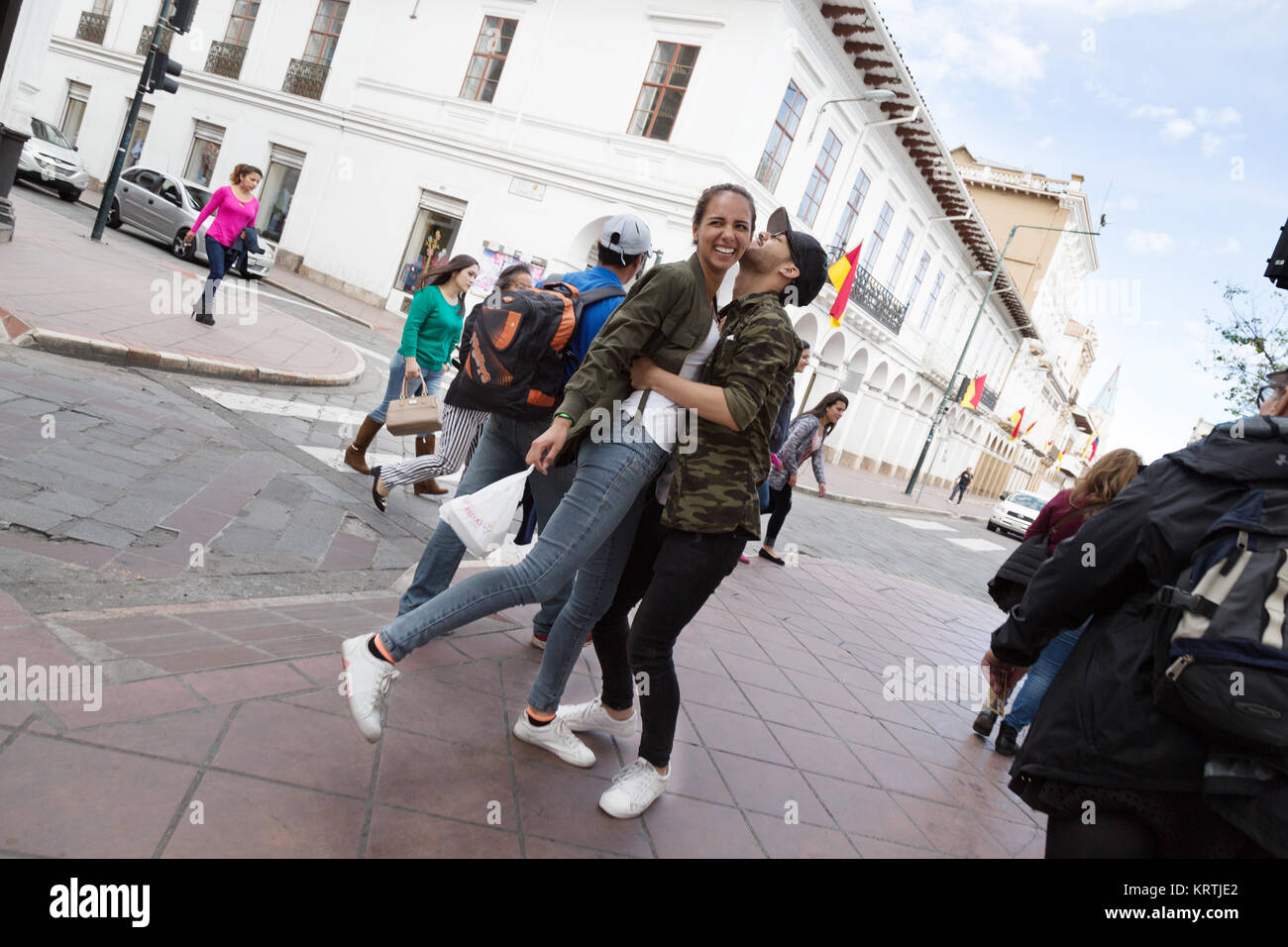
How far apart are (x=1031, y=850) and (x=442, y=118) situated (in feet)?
69.4

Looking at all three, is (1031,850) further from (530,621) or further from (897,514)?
(897,514)

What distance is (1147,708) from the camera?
1653 mm

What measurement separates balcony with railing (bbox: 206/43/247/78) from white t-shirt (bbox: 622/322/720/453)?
1066 inches

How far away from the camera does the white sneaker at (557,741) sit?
2.74 m

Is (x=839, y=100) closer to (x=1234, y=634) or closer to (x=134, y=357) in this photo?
(x=134, y=357)

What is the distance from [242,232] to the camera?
8.76 meters

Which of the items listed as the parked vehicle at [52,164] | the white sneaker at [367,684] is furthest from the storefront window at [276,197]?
the white sneaker at [367,684]

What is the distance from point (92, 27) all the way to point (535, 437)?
33458 mm

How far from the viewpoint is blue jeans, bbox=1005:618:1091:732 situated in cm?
420

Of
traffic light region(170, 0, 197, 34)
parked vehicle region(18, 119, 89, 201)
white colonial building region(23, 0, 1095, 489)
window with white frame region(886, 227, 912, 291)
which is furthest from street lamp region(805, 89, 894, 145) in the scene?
parked vehicle region(18, 119, 89, 201)

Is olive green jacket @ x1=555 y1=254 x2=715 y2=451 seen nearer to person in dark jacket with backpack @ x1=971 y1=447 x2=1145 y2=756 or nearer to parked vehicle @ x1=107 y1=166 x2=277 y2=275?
person in dark jacket with backpack @ x1=971 y1=447 x2=1145 y2=756

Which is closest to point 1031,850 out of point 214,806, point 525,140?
point 214,806

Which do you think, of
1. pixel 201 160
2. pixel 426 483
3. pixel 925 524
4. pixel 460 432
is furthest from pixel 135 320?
pixel 201 160

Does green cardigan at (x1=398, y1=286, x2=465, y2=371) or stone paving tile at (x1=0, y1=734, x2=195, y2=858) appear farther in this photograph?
green cardigan at (x1=398, y1=286, x2=465, y2=371)
